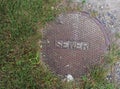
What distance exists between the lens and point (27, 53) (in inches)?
126

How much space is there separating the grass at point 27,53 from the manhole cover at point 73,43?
0.28ft

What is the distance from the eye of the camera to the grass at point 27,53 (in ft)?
10.2

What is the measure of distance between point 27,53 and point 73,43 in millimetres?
499

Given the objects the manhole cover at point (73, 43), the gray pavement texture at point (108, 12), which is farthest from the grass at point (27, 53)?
the gray pavement texture at point (108, 12)

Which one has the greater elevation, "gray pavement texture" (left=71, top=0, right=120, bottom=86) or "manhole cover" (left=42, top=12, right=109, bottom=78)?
"gray pavement texture" (left=71, top=0, right=120, bottom=86)

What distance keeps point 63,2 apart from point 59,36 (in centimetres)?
43

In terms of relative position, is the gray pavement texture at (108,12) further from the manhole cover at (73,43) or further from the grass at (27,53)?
the grass at (27,53)

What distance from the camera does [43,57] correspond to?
3.21 metres

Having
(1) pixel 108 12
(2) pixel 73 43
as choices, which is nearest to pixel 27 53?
(2) pixel 73 43

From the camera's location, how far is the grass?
3094mm

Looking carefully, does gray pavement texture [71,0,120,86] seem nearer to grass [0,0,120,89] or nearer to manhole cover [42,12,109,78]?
manhole cover [42,12,109,78]

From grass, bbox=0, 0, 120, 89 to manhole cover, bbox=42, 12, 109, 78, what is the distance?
84 mm

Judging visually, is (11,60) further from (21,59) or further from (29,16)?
(29,16)

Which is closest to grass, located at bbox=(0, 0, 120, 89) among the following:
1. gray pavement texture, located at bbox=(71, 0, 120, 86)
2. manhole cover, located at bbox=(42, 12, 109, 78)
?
manhole cover, located at bbox=(42, 12, 109, 78)
